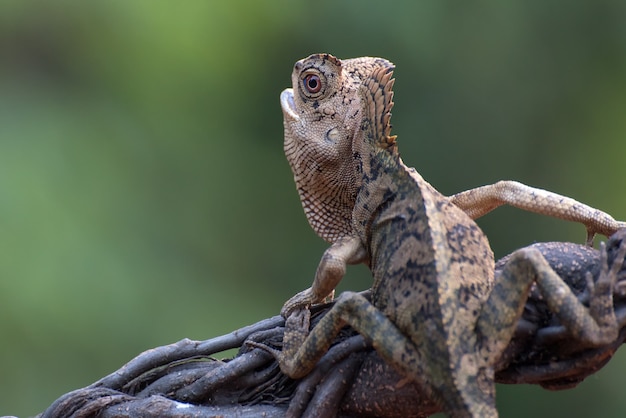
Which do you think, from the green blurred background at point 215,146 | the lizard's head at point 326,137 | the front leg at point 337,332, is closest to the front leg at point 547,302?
the front leg at point 337,332

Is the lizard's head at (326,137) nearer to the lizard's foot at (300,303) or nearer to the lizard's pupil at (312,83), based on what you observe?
the lizard's pupil at (312,83)

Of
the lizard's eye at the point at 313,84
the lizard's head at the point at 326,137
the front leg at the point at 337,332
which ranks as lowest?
the front leg at the point at 337,332

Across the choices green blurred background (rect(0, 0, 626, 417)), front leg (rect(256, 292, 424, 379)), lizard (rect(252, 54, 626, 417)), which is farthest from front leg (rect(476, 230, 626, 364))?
green blurred background (rect(0, 0, 626, 417))

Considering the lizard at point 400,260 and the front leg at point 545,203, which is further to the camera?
the front leg at point 545,203

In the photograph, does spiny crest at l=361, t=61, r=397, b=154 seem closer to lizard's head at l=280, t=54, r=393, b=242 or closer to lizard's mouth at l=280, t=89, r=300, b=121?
lizard's head at l=280, t=54, r=393, b=242

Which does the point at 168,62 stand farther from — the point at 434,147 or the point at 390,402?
the point at 390,402

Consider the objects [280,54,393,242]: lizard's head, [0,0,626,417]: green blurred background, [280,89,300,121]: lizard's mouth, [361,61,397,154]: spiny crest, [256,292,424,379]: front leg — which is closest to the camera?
[256,292,424,379]: front leg

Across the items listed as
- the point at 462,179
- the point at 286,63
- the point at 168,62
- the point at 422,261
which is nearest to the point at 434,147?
the point at 462,179
